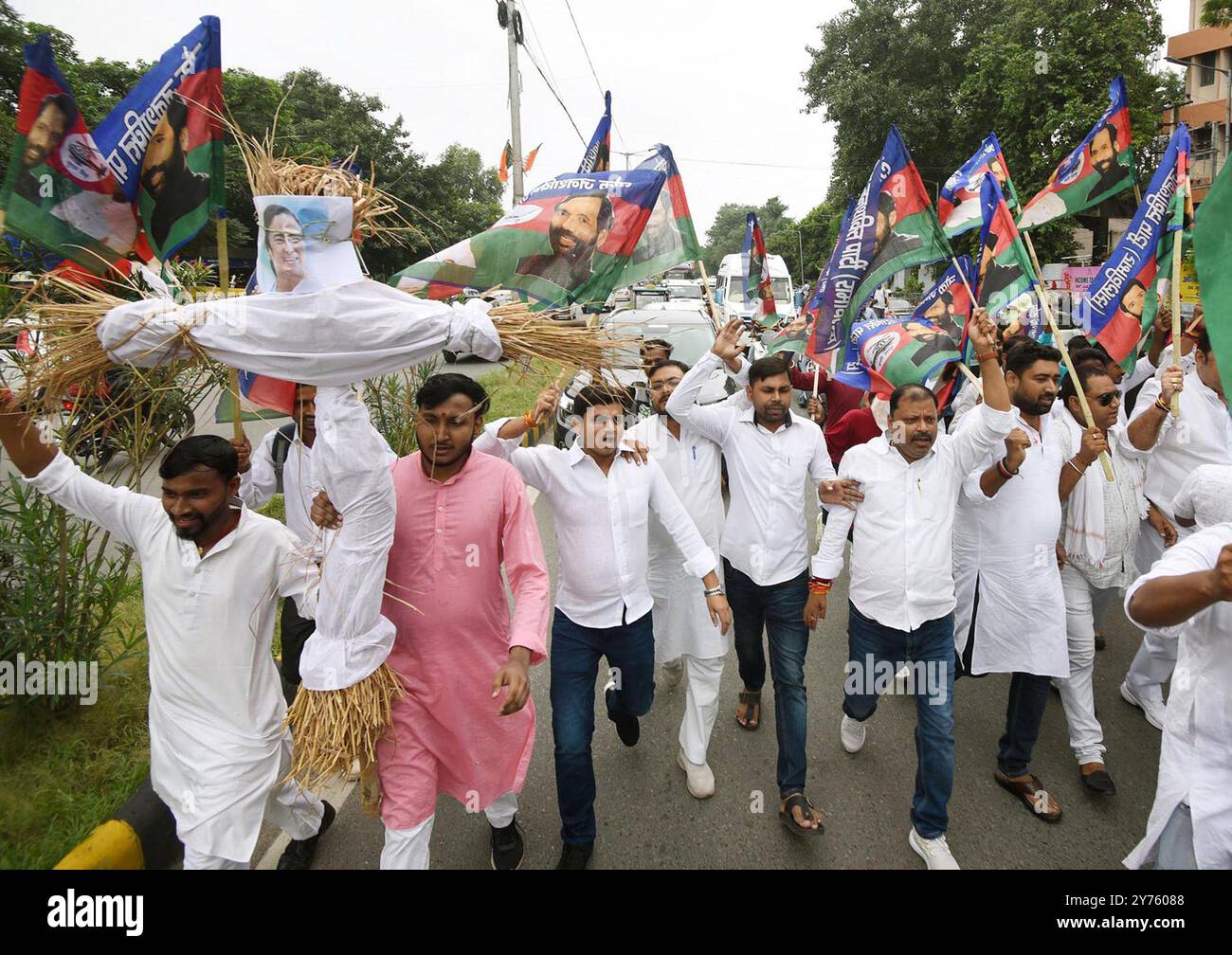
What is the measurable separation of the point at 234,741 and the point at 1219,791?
8.99ft

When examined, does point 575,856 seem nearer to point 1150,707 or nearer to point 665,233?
point 665,233

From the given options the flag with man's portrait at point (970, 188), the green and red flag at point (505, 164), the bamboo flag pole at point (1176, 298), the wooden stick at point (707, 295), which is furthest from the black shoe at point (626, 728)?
the green and red flag at point (505, 164)

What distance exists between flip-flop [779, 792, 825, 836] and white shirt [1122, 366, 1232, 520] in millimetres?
2542

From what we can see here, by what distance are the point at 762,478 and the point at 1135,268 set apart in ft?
9.58

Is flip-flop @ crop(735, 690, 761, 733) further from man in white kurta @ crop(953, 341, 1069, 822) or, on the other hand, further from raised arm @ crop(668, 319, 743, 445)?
raised arm @ crop(668, 319, 743, 445)

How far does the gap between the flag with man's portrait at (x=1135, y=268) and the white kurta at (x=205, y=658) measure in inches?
182

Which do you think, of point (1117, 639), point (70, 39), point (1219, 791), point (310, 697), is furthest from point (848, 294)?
point (70, 39)

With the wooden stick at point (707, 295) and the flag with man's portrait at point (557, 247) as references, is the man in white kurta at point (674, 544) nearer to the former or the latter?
the wooden stick at point (707, 295)

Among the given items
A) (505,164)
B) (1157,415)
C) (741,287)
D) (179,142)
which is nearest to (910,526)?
(1157,415)

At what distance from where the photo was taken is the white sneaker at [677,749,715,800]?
332cm

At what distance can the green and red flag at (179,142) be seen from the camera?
2.69m

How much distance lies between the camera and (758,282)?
21.9 feet

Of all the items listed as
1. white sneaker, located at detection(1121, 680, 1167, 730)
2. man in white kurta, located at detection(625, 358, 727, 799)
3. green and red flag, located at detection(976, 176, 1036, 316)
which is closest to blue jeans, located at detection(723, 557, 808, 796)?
man in white kurta, located at detection(625, 358, 727, 799)

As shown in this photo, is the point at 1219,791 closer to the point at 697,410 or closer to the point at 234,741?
the point at 697,410
